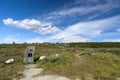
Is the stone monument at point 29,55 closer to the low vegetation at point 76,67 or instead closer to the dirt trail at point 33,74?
the low vegetation at point 76,67

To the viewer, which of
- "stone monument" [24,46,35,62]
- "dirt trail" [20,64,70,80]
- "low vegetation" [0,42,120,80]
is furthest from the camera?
"stone monument" [24,46,35,62]

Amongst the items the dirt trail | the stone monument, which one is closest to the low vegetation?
the dirt trail

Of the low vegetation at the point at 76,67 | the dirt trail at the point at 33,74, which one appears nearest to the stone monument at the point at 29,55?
the low vegetation at the point at 76,67

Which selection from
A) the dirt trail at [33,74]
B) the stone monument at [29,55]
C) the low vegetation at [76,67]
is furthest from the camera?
the stone monument at [29,55]

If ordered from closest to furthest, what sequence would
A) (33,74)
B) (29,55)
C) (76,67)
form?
(33,74) < (76,67) < (29,55)

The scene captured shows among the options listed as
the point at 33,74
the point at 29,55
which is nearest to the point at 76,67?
the point at 33,74

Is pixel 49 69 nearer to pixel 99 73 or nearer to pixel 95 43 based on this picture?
pixel 99 73

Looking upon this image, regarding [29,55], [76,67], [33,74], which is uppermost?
[29,55]

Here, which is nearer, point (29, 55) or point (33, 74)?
point (33, 74)

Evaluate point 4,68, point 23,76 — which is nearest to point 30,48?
point 4,68

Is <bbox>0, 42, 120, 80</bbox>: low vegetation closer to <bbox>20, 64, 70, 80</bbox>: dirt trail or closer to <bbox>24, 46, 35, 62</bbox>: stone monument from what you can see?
<bbox>20, 64, 70, 80</bbox>: dirt trail

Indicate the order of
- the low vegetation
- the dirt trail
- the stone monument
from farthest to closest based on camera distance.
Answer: the stone monument
the low vegetation
the dirt trail

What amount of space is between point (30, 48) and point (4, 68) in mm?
4859

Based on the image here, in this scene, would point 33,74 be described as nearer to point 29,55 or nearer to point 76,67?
point 76,67
